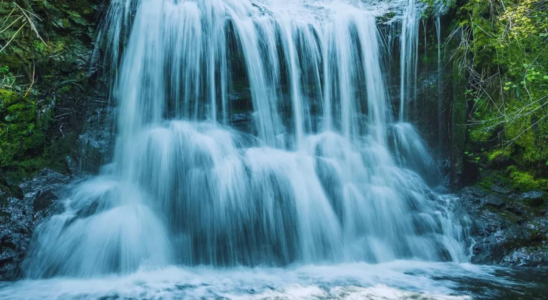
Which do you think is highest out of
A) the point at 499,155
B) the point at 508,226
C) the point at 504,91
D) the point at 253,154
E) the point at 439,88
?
the point at 439,88

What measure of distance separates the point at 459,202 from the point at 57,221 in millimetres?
6058

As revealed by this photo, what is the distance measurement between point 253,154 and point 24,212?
11.1ft

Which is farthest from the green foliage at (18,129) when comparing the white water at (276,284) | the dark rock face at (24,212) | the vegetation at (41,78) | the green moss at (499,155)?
the green moss at (499,155)

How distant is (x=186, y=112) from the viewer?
6641 millimetres

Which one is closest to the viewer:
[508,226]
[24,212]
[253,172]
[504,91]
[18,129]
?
[24,212]

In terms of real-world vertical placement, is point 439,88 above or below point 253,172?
above

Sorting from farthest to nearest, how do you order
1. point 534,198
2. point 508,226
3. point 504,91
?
point 504,91
point 534,198
point 508,226

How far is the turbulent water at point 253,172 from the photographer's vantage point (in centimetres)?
429

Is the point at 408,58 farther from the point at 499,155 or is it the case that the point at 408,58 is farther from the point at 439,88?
the point at 499,155

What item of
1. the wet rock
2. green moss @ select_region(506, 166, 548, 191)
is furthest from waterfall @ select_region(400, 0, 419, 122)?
the wet rock

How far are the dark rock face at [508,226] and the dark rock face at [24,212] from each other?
5.95 meters

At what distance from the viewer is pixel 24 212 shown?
4691 mm

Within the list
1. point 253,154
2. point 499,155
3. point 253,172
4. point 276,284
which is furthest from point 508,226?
point 253,154

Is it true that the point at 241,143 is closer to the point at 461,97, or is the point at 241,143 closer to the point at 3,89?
the point at 3,89
